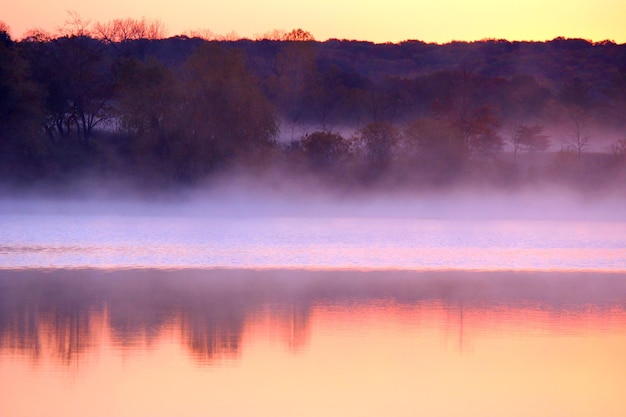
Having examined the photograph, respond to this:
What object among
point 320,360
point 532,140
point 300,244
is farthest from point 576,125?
point 320,360

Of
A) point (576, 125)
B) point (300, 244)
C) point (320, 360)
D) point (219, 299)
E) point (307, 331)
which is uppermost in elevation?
point (576, 125)

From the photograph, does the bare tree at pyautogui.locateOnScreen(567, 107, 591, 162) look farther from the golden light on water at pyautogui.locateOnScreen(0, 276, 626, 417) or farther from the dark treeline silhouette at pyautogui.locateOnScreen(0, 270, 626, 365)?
the golden light on water at pyautogui.locateOnScreen(0, 276, 626, 417)

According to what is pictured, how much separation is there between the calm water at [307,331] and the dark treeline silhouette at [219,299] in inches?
1.5

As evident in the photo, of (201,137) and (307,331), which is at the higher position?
(201,137)

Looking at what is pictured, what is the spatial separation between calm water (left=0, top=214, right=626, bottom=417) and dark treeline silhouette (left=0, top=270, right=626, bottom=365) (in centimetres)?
4

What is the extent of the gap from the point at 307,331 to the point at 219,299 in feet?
8.07

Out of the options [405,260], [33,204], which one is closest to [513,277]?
[405,260]

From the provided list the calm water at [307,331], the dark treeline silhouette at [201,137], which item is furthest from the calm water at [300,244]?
the dark treeline silhouette at [201,137]

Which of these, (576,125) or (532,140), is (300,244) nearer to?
(532,140)

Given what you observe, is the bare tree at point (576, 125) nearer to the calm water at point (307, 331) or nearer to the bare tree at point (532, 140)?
the bare tree at point (532, 140)

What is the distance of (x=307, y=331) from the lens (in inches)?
436

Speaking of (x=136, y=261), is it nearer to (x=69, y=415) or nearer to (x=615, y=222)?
(x=69, y=415)

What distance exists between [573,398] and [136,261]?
10.7 metres

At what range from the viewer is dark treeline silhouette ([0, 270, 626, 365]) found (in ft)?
34.4
